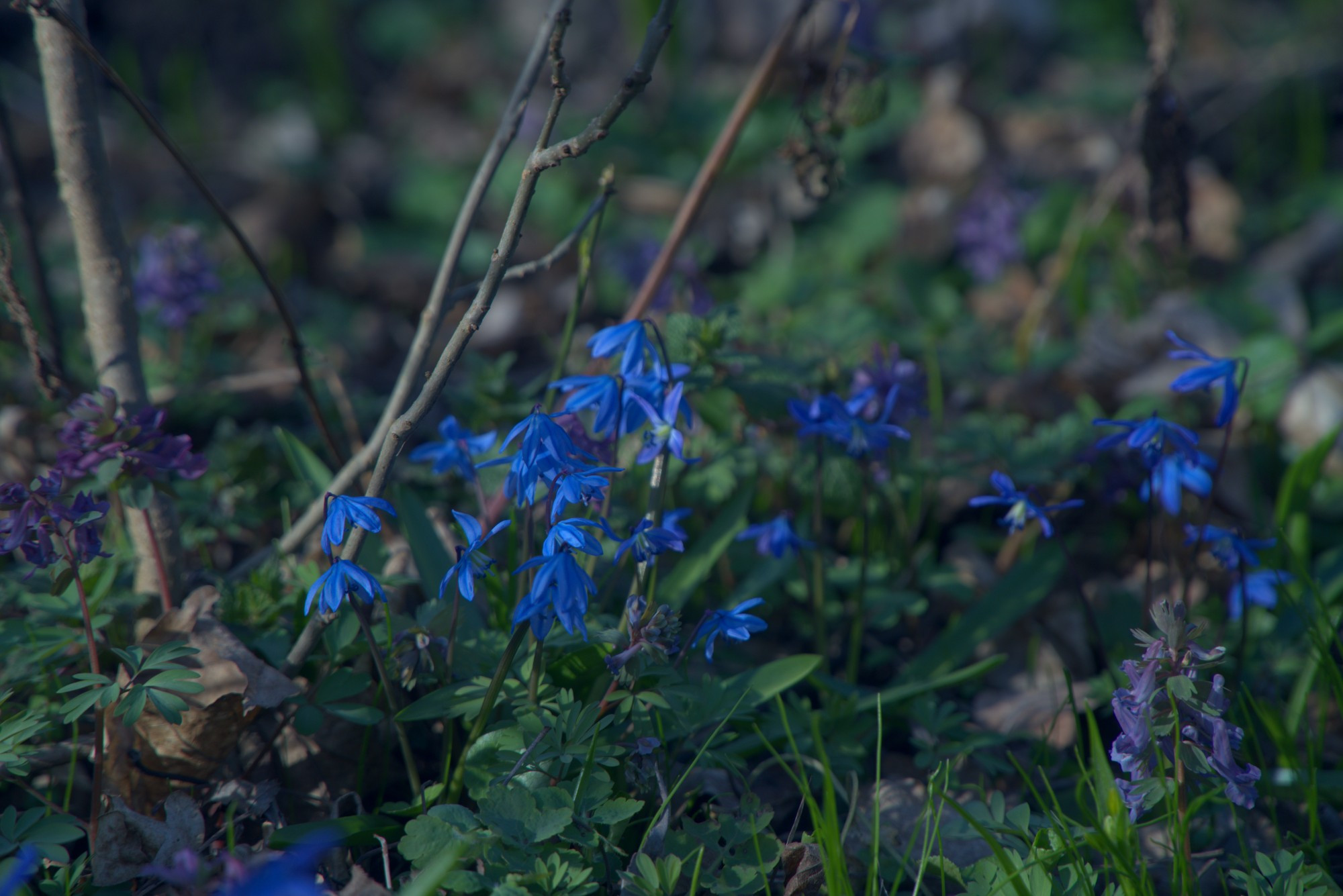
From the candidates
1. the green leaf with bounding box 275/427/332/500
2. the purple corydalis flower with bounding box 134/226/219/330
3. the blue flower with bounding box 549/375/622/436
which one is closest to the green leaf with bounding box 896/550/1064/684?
the blue flower with bounding box 549/375/622/436

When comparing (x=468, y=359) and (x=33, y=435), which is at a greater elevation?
(x=33, y=435)

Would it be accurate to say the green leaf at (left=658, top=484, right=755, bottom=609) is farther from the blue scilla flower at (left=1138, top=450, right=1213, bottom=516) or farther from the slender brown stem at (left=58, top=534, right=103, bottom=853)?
the slender brown stem at (left=58, top=534, right=103, bottom=853)

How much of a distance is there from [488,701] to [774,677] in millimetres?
576

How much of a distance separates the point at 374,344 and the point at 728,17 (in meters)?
3.86

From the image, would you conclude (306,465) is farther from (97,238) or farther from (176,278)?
(176,278)

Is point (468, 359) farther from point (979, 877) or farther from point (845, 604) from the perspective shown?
point (979, 877)

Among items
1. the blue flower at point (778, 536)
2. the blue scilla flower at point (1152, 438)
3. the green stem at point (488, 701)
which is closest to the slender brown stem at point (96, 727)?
the green stem at point (488, 701)

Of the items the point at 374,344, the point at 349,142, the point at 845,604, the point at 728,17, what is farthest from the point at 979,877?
the point at 728,17

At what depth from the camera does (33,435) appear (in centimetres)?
268

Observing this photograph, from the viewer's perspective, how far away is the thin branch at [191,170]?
5.45 ft

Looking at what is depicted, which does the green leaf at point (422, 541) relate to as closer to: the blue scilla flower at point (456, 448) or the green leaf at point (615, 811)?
the blue scilla flower at point (456, 448)

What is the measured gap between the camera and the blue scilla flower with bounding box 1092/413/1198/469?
1.78 meters

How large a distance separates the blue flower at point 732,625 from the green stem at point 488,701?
0.30m

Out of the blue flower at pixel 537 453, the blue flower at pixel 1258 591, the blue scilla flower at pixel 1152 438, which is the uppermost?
the blue flower at pixel 537 453
